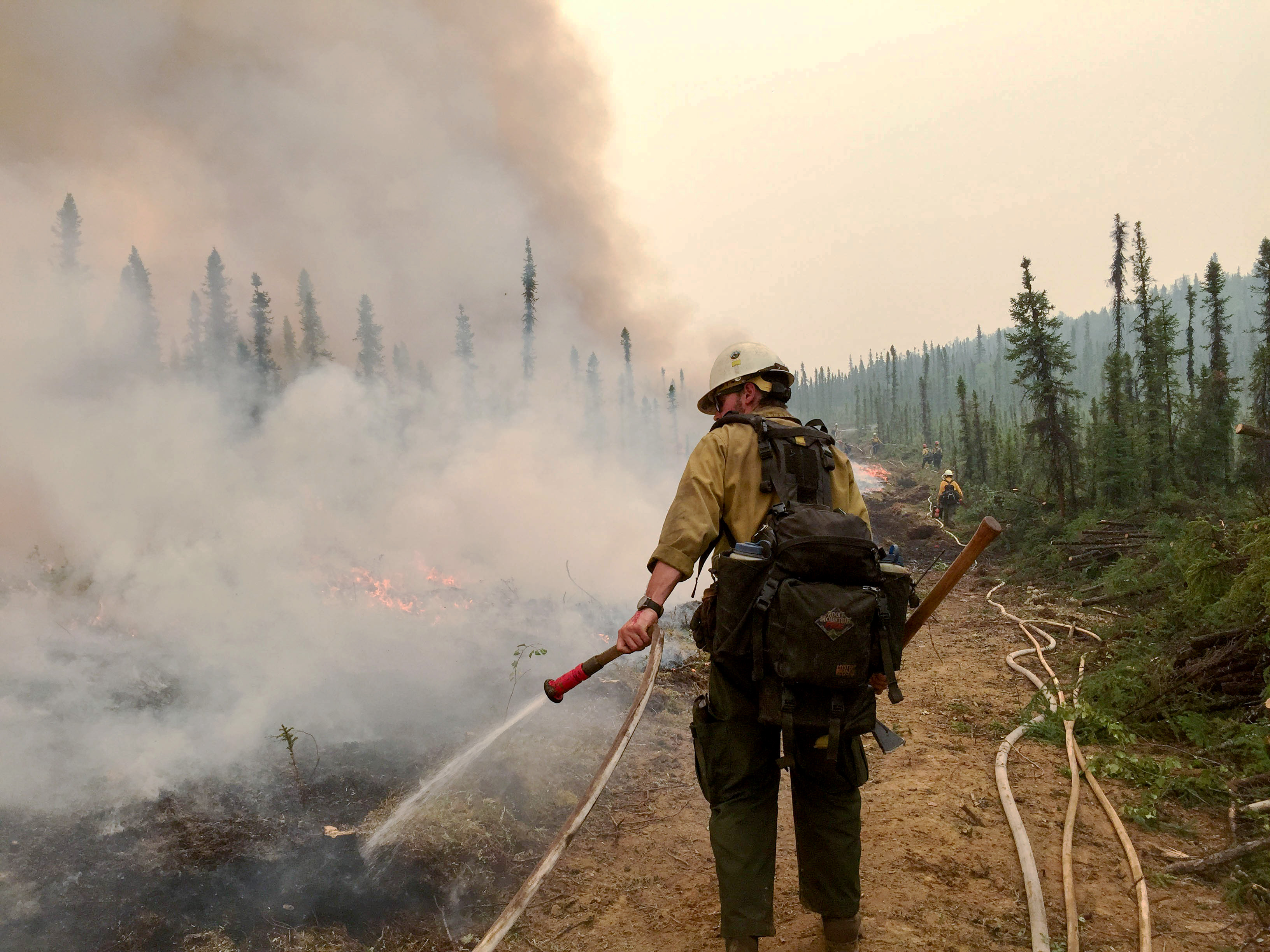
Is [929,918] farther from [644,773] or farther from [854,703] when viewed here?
[644,773]

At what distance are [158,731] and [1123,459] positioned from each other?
21.7 meters

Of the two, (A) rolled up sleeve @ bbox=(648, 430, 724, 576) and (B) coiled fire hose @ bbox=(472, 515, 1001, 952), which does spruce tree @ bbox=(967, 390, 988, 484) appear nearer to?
(B) coiled fire hose @ bbox=(472, 515, 1001, 952)

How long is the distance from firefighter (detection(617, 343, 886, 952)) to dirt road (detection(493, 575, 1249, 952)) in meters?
0.53

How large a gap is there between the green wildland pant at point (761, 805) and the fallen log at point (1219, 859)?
2014mm

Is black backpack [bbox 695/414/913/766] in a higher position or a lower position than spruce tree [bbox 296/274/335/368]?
lower

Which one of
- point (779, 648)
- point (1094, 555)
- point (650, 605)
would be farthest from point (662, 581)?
Result: point (1094, 555)

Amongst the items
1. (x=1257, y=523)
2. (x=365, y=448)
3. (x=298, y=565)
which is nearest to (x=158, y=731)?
(x=298, y=565)

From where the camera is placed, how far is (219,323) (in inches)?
1457

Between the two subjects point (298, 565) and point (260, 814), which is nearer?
point (260, 814)

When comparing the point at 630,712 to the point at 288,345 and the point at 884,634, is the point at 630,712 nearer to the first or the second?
the point at 884,634

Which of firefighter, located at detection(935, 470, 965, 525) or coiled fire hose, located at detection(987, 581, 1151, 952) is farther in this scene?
firefighter, located at detection(935, 470, 965, 525)

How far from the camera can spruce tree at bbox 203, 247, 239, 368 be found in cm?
3516

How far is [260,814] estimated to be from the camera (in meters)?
3.86

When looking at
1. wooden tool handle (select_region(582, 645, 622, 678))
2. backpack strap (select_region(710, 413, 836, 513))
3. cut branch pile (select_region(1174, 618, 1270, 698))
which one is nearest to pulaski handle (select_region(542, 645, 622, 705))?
wooden tool handle (select_region(582, 645, 622, 678))
